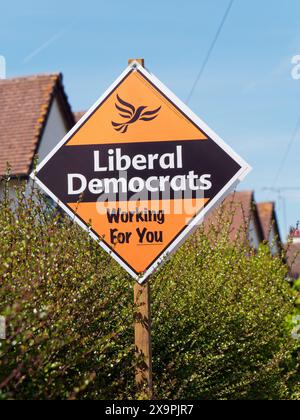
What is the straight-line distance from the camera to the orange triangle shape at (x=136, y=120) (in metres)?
5.16

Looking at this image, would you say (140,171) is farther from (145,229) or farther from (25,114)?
(25,114)

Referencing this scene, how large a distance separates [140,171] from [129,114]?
41cm

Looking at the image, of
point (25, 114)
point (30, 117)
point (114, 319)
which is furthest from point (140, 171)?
point (25, 114)

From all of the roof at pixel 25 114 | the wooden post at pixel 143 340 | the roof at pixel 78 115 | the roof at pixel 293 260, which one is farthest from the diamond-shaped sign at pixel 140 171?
the roof at pixel 78 115

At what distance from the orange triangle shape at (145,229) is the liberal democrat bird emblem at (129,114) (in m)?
0.53

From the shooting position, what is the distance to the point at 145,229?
5098mm

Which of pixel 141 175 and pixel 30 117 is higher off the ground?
pixel 30 117

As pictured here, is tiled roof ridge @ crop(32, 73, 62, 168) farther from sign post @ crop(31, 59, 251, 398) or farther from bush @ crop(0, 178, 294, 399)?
sign post @ crop(31, 59, 251, 398)

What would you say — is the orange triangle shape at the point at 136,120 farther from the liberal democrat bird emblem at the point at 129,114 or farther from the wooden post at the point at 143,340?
the wooden post at the point at 143,340

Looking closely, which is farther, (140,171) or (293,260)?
(293,260)

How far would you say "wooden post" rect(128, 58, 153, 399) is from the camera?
4.96 meters

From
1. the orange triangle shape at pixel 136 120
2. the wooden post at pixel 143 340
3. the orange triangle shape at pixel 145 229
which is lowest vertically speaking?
the wooden post at pixel 143 340

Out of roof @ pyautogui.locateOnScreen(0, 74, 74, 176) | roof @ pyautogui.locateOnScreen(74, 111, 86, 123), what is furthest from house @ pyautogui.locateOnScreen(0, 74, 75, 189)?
roof @ pyautogui.locateOnScreen(74, 111, 86, 123)
